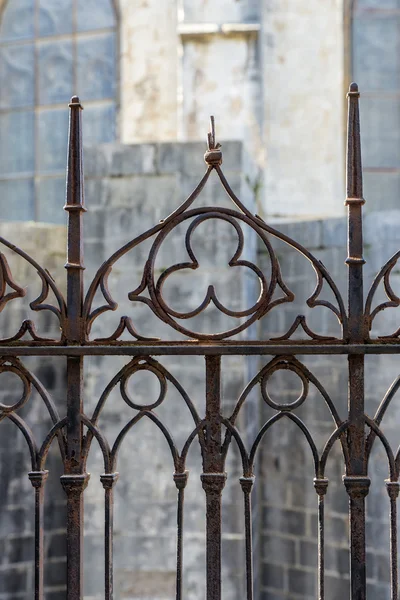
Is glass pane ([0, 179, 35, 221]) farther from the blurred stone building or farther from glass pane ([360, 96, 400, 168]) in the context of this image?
glass pane ([360, 96, 400, 168])

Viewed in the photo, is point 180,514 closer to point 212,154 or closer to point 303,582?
point 212,154

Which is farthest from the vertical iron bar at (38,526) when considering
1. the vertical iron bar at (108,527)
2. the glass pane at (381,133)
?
the glass pane at (381,133)

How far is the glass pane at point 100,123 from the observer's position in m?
6.93

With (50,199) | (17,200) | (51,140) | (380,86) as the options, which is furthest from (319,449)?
(51,140)

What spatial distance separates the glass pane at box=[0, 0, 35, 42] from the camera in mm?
7223

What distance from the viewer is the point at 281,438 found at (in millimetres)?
4793

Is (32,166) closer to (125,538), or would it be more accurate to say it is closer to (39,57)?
(39,57)

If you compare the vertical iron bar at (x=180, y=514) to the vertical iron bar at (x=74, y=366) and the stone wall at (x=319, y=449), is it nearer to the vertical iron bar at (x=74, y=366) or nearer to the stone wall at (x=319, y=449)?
the vertical iron bar at (x=74, y=366)

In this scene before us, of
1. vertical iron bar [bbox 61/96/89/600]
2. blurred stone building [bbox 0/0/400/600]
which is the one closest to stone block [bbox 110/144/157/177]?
blurred stone building [bbox 0/0/400/600]

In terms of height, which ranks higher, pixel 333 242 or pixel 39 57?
pixel 39 57

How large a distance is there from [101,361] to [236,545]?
1.31 m

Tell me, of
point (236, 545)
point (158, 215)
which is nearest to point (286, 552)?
point (236, 545)

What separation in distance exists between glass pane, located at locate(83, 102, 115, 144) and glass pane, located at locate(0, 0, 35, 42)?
1.11 m

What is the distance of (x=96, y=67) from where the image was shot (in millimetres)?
7031
